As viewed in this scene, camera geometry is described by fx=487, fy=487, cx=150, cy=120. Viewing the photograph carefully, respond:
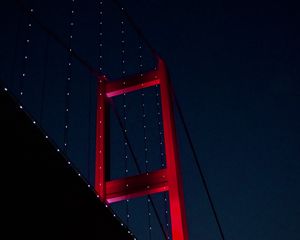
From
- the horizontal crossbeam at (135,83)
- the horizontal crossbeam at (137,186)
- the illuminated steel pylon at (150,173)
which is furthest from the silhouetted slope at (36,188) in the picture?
the horizontal crossbeam at (135,83)

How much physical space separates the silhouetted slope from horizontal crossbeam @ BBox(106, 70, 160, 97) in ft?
10.4

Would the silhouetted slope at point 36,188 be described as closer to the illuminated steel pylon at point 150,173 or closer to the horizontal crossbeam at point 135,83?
the illuminated steel pylon at point 150,173

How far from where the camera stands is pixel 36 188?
197cm

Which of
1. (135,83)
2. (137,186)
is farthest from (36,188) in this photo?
(135,83)

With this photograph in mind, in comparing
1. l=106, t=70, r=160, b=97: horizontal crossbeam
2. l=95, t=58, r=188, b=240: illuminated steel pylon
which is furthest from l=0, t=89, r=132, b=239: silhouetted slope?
l=106, t=70, r=160, b=97: horizontal crossbeam

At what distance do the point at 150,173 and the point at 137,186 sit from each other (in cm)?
17

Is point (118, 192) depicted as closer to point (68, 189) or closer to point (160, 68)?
point (160, 68)

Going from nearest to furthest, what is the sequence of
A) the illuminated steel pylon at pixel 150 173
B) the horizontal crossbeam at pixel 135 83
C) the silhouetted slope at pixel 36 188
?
the silhouetted slope at pixel 36 188 → the illuminated steel pylon at pixel 150 173 → the horizontal crossbeam at pixel 135 83

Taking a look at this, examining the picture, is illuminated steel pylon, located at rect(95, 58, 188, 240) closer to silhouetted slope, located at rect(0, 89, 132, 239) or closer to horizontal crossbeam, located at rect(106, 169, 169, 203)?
horizontal crossbeam, located at rect(106, 169, 169, 203)

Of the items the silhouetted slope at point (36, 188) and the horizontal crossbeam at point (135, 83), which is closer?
the silhouetted slope at point (36, 188)

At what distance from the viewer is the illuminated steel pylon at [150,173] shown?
4293 millimetres

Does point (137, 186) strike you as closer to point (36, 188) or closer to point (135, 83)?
point (135, 83)

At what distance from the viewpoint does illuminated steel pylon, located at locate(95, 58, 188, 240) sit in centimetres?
429

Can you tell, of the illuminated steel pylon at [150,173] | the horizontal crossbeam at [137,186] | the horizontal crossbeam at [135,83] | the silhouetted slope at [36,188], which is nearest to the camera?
the silhouetted slope at [36,188]
